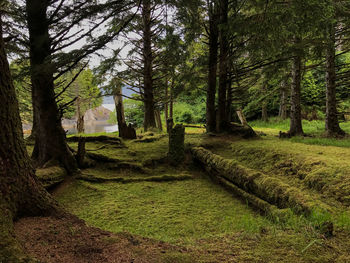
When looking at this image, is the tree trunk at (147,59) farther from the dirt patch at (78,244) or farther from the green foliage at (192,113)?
the dirt patch at (78,244)

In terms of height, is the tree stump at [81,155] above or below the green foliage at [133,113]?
below

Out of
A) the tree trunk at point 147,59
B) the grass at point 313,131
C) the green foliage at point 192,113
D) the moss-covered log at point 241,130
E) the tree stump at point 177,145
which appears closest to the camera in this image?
the tree stump at point 177,145

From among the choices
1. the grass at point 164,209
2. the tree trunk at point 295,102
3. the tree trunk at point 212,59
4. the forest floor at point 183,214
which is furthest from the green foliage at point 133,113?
the grass at point 164,209

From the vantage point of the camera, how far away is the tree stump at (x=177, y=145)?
713 cm

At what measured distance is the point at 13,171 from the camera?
88.9 inches

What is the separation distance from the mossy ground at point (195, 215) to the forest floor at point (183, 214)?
0.01 m

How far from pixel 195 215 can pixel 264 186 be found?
143 cm

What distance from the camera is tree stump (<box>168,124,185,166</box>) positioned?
713 centimetres

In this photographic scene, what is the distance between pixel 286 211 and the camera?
318cm

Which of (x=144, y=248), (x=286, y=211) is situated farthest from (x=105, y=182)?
(x=286, y=211)

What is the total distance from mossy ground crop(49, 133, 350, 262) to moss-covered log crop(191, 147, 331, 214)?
31cm

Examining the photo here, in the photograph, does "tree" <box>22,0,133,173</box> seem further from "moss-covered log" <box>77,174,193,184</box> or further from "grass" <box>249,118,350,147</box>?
"grass" <box>249,118,350,147</box>

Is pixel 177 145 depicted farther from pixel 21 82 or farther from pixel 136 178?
pixel 21 82

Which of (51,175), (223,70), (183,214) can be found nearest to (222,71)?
(223,70)
